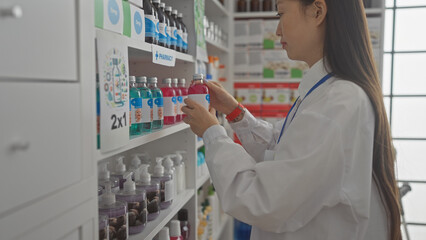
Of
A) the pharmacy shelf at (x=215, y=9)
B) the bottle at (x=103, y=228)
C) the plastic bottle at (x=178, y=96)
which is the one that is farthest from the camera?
the pharmacy shelf at (x=215, y=9)

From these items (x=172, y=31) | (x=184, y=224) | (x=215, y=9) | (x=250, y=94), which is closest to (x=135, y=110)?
(x=172, y=31)

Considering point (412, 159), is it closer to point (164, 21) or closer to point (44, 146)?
point (164, 21)

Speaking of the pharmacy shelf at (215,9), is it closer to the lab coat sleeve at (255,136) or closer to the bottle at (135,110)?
the lab coat sleeve at (255,136)

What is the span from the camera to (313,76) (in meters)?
1.49

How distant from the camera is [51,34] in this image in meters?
0.92

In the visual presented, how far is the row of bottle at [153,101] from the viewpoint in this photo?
1594 millimetres

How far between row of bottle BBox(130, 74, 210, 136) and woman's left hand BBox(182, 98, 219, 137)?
89 millimetres

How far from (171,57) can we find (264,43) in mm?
2301

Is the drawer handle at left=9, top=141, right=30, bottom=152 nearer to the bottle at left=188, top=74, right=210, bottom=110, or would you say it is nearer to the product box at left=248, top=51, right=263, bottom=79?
the bottle at left=188, top=74, right=210, bottom=110

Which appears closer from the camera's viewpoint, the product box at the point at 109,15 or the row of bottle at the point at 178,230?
the product box at the point at 109,15

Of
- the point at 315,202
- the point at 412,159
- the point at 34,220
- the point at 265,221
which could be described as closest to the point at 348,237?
the point at 315,202

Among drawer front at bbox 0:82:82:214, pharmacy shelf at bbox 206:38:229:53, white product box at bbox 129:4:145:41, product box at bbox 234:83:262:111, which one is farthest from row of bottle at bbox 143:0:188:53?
product box at bbox 234:83:262:111

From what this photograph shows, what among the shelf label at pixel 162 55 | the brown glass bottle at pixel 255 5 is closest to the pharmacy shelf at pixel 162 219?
the shelf label at pixel 162 55

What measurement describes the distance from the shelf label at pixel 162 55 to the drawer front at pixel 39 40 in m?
0.63
